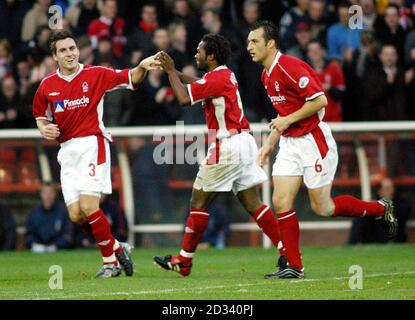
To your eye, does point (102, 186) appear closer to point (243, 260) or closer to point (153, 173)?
point (243, 260)

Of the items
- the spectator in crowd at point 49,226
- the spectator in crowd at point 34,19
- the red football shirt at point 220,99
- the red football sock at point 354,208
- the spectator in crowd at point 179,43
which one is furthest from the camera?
the spectator in crowd at point 34,19

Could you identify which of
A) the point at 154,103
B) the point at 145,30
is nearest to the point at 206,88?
the point at 154,103

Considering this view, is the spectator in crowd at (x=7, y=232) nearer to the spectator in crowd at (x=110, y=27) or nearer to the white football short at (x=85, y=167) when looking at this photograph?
the spectator in crowd at (x=110, y=27)

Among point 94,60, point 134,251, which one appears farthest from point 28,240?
point 94,60

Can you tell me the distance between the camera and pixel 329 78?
54.9 feet

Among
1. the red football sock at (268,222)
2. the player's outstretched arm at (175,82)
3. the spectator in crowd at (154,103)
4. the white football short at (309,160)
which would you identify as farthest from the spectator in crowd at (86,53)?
the white football short at (309,160)

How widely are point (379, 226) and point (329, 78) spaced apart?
214 cm

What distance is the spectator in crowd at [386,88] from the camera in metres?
16.7

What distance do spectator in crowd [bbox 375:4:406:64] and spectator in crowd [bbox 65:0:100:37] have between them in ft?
14.1

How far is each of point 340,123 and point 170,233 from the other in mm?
2730

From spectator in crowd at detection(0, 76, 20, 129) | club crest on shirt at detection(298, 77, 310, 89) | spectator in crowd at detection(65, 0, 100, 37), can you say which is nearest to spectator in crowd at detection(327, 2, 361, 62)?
spectator in crowd at detection(65, 0, 100, 37)

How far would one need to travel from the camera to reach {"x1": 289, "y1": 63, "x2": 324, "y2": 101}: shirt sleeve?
419 inches

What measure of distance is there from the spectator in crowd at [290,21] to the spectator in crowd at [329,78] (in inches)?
26.8

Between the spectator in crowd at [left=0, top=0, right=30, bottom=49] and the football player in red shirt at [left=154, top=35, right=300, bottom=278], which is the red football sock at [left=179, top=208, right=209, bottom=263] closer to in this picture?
the football player in red shirt at [left=154, top=35, right=300, bottom=278]
